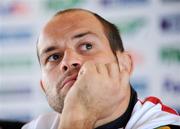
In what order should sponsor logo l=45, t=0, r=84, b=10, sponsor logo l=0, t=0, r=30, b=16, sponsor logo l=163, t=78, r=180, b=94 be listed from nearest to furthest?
sponsor logo l=163, t=78, r=180, b=94 → sponsor logo l=45, t=0, r=84, b=10 → sponsor logo l=0, t=0, r=30, b=16

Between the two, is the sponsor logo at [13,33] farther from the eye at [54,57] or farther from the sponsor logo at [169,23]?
the eye at [54,57]

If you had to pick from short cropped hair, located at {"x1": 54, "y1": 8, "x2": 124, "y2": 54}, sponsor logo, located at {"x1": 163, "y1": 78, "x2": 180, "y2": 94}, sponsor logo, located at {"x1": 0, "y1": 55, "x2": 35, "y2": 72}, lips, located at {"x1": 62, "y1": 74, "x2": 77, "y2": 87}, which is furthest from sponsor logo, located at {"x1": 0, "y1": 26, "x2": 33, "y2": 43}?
lips, located at {"x1": 62, "y1": 74, "x2": 77, "y2": 87}

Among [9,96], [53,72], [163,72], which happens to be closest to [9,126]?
[53,72]

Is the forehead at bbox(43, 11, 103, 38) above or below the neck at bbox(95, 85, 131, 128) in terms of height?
above

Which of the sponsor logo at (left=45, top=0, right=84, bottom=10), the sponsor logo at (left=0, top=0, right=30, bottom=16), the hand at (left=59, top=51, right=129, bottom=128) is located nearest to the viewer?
the hand at (left=59, top=51, right=129, bottom=128)

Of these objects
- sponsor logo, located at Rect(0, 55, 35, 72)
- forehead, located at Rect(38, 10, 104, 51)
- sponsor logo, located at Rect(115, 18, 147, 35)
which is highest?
forehead, located at Rect(38, 10, 104, 51)

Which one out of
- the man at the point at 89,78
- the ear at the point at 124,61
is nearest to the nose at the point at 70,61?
the man at the point at 89,78

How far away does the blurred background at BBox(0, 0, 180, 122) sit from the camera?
176cm

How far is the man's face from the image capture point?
86 cm

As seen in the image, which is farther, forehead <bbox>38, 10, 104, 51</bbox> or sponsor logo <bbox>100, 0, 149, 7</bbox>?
sponsor logo <bbox>100, 0, 149, 7</bbox>

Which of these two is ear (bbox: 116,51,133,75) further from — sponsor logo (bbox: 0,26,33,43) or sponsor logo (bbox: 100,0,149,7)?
sponsor logo (bbox: 0,26,33,43)

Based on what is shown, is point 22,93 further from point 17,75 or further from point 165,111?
point 165,111

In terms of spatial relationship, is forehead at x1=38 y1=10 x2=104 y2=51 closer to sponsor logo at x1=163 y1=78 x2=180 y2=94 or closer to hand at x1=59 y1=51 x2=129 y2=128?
hand at x1=59 y1=51 x2=129 y2=128

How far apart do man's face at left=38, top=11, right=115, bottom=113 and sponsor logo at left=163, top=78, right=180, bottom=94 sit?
84cm
